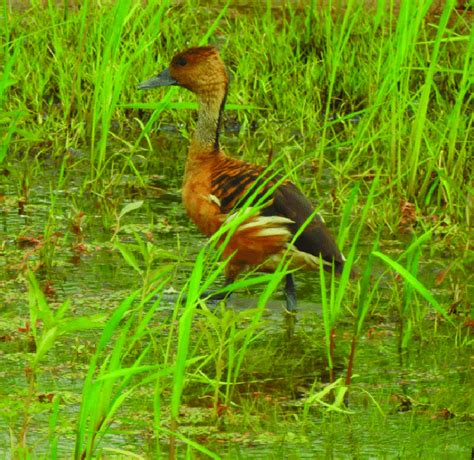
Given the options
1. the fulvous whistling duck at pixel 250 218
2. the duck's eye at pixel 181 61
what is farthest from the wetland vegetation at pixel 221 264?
the duck's eye at pixel 181 61

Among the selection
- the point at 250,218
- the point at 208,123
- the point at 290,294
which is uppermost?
the point at 208,123

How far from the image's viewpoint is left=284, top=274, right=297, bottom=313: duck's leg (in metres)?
5.55

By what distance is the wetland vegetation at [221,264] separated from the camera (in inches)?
163

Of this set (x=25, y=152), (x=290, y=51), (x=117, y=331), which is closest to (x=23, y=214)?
(x=25, y=152)

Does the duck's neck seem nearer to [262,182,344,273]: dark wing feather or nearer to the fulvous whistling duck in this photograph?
the fulvous whistling duck

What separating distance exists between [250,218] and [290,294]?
33 cm

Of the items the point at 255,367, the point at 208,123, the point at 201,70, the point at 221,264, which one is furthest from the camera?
the point at 201,70

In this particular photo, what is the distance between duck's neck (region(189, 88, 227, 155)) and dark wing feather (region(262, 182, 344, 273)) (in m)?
0.56

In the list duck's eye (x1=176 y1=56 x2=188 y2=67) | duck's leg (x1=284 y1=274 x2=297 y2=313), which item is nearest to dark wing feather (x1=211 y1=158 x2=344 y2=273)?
duck's leg (x1=284 y1=274 x2=297 y2=313)

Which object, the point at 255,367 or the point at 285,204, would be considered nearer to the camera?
the point at 255,367

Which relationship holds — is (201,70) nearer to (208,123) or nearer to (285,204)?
(208,123)

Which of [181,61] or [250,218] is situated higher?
[181,61]

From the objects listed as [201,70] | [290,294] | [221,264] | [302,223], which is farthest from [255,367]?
[201,70]

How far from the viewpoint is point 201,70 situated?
639 centimetres
